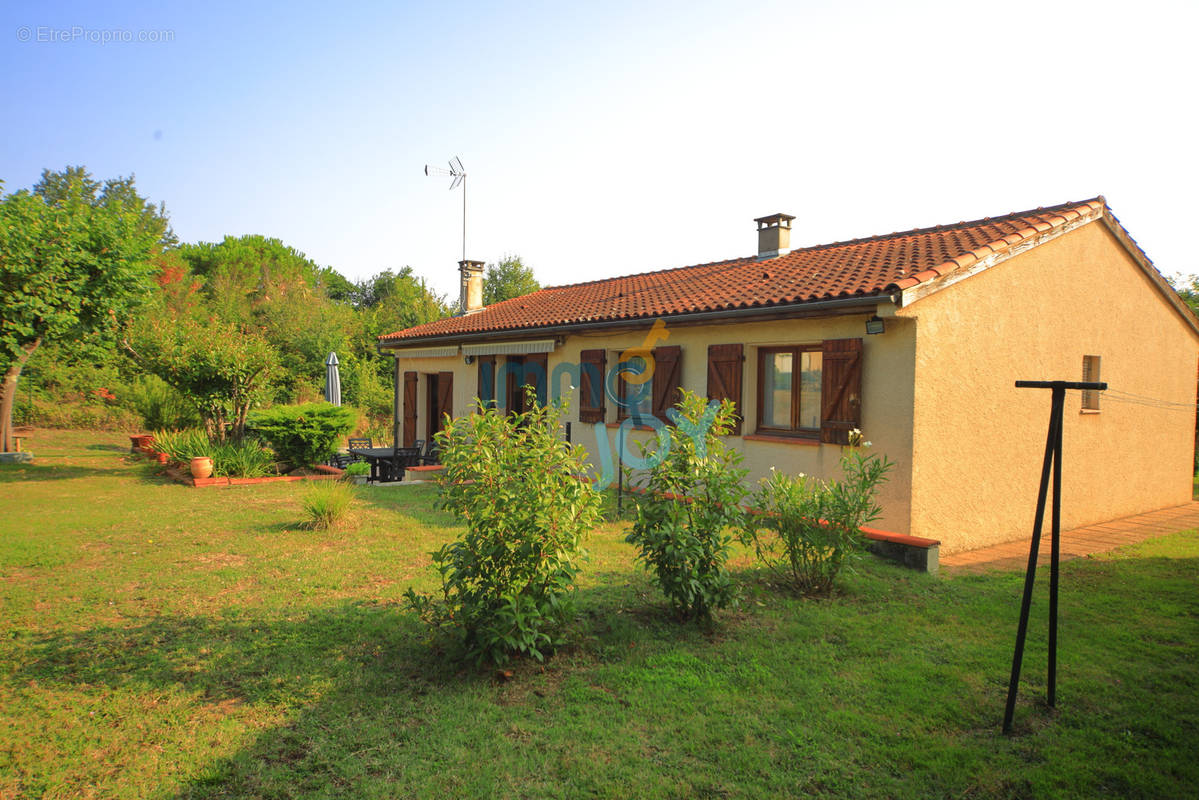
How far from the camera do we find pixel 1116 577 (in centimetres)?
707

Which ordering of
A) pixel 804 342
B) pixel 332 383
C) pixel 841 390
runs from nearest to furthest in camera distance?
pixel 841 390 → pixel 804 342 → pixel 332 383

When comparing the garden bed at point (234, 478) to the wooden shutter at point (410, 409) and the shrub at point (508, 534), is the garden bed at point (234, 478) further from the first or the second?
the shrub at point (508, 534)

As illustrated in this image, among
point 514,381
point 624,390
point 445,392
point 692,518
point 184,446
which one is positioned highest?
point 514,381

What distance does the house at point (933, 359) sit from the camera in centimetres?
788

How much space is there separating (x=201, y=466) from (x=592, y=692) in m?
11.0

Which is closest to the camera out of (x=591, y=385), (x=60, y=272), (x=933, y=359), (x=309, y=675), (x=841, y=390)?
(x=309, y=675)

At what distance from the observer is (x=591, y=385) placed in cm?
1214

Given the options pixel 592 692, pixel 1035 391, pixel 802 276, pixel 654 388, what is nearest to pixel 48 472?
pixel 654 388

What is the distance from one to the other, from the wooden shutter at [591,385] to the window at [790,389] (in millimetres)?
3164

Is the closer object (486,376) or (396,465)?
(396,465)

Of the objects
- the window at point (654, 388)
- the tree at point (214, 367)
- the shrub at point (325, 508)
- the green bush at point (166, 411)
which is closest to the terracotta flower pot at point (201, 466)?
the tree at point (214, 367)

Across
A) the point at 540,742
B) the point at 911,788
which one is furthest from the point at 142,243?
the point at 911,788

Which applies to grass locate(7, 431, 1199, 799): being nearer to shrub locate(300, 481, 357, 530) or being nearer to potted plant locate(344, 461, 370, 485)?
shrub locate(300, 481, 357, 530)

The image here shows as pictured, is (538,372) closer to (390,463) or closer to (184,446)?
(390,463)
